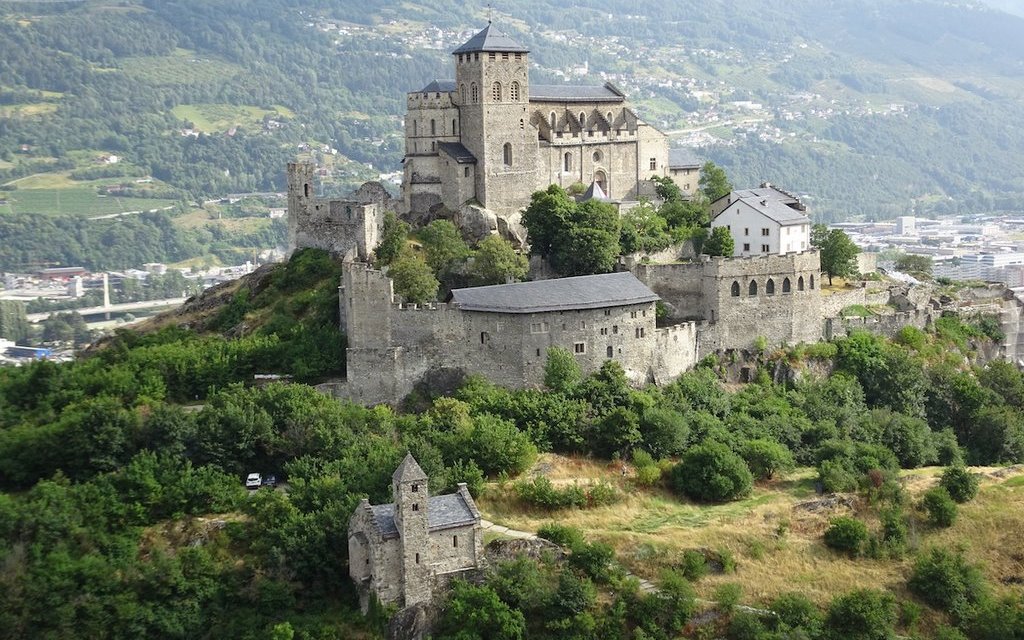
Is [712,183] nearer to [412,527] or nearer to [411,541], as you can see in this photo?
[412,527]

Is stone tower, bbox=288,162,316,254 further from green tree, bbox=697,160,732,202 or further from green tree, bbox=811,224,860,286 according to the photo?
green tree, bbox=811,224,860,286

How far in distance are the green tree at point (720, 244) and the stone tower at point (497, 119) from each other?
372 inches

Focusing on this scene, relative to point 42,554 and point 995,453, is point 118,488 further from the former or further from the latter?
point 995,453

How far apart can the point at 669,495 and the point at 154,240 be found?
129 meters

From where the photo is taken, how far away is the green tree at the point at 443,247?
206 feet

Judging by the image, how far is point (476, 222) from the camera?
66.1 metres

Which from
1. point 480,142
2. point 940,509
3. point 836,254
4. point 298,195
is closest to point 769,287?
point 836,254

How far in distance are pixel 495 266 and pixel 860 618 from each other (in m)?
23.6

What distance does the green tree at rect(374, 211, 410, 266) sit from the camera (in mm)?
62281

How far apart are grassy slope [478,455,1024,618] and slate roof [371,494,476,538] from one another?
340 cm

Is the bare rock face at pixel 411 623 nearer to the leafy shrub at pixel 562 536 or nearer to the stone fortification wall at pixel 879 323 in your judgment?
the leafy shrub at pixel 562 536

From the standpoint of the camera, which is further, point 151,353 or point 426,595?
point 151,353

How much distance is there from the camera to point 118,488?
51000mm

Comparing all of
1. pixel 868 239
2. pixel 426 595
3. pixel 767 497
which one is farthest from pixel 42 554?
pixel 868 239
